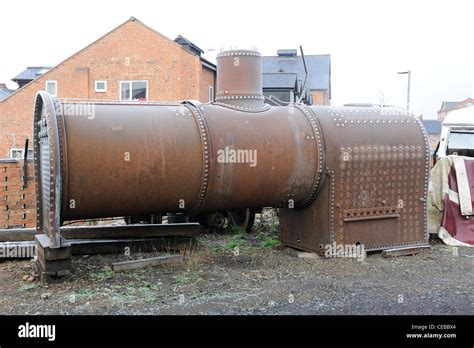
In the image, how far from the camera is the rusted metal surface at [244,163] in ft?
20.0

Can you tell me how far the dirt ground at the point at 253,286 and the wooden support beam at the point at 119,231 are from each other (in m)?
0.37

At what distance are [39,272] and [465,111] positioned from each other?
10.7 m

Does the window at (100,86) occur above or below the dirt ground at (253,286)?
above

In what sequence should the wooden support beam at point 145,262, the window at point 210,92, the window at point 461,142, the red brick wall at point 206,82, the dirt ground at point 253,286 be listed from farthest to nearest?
the window at point 210,92, the red brick wall at point 206,82, the window at point 461,142, the wooden support beam at point 145,262, the dirt ground at point 253,286

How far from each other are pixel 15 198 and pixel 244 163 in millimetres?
4817

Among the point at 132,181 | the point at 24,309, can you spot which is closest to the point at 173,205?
the point at 132,181

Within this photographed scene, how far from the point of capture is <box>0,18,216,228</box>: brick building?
2856cm

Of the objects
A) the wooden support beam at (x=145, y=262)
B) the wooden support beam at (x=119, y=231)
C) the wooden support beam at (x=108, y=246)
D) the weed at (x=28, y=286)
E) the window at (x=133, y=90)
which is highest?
the window at (x=133, y=90)

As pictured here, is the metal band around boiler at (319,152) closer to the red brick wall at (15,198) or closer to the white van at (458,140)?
the red brick wall at (15,198)

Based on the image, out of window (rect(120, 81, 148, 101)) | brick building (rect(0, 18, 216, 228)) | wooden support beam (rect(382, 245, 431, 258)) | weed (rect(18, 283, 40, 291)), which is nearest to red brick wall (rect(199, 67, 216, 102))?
brick building (rect(0, 18, 216, 228))

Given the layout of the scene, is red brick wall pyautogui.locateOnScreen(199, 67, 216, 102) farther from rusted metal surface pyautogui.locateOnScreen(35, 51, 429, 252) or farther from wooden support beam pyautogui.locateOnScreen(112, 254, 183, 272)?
wooden support beam pyautogui.locateOnScreen(112, 254, 183, 272)

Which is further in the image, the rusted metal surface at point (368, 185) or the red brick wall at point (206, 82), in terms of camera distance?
the red brick wall at point (206, 82)

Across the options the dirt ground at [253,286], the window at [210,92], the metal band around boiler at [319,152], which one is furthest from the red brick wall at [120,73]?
the dirt ground at [253,286]

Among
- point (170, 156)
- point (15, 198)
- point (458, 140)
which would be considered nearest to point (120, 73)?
point (15, 198)
